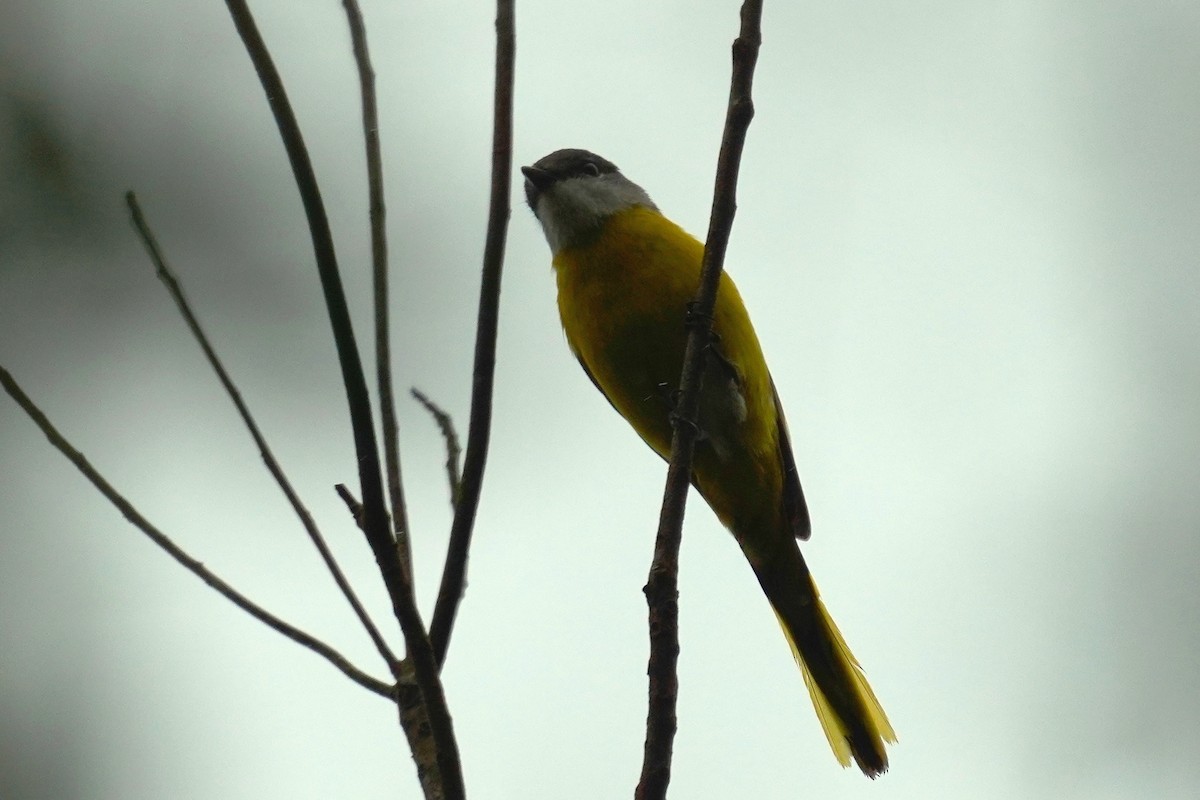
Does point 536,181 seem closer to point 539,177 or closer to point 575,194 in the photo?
point 539,177

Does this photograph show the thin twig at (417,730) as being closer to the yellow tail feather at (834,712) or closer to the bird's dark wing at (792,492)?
the yellow tail feather at (834,712)

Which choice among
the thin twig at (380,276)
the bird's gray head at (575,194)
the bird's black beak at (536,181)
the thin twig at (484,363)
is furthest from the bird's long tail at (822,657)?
the thin twig at (484,363)

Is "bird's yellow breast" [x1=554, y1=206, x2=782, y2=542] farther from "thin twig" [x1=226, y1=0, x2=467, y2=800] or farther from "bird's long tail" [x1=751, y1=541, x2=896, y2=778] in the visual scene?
"thin twig" [x1=226, y1=0, x2=467, y2=800]

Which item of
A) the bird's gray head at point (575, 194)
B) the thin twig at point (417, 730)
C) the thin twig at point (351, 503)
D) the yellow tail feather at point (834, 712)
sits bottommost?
the thin twig at point (417, 730)

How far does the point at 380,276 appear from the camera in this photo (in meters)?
2.62

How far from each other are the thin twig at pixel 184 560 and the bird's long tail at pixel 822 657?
2.75 meters

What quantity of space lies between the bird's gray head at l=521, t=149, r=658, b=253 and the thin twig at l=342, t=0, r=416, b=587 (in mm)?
2308

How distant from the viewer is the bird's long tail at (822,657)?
186 inches

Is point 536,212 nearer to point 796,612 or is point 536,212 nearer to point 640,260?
point 640,260

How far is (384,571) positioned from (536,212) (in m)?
3.68

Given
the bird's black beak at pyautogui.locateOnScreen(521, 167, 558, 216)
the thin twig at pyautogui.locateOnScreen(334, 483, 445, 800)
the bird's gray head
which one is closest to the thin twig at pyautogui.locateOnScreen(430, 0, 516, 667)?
the thin twig at pyautogui.locateOnScreen(334, 483, 445, 800)

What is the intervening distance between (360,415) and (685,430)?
903 millimetres

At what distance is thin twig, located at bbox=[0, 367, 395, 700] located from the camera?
2385mm

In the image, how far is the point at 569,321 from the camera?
490 cm
